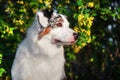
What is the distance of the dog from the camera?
25.5 feet

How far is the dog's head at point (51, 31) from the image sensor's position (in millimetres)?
7738

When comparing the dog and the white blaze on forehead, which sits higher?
the white blaze on forehead

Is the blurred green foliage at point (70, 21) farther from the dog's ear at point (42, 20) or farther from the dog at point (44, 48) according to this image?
the dog's ear at point (42, 20)

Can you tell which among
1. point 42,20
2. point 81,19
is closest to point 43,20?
point 42,20

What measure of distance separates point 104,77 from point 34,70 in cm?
678

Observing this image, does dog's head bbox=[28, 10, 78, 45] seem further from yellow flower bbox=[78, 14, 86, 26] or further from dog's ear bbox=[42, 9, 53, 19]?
yellow flower bbox=[78, 14, 86, 26]

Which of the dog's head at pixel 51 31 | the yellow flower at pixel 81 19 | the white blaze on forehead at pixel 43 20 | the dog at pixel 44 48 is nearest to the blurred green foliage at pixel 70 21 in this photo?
the yellow flower at pixel 81 19

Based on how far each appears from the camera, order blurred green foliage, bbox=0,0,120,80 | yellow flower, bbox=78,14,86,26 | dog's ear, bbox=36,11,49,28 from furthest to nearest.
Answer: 1. blurred green foliage, bbox=0,0,120,80
2. yellow flower, bbox=78,14,86,26
3. dog's ear, bbox=36,11,49,28

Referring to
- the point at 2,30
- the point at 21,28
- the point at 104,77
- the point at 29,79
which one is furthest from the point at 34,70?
the point at 104,77

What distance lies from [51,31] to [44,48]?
29cm

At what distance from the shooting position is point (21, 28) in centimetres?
1009

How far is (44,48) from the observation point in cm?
784

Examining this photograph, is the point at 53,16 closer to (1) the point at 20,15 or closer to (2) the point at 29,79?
(2) the point at 29,79

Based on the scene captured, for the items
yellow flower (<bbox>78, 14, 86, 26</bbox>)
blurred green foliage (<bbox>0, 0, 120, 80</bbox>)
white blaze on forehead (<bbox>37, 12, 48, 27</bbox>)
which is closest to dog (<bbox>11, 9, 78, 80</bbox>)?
white blaze on forehead (<bbox>37, 12, 48, 27</bbox>)
